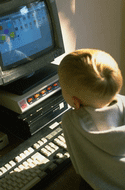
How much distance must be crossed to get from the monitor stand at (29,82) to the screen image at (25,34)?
0.09 metres

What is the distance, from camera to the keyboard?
2.53ft

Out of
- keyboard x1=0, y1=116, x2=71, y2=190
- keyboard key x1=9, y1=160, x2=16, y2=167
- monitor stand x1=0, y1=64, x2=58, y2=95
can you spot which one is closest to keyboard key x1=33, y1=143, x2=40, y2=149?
keyboard x1=0, y1=116, x2=71, y2=190

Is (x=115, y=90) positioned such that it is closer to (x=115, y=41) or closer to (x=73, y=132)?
(x=73, y=132)

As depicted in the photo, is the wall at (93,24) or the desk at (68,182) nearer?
the desk at (68,182)

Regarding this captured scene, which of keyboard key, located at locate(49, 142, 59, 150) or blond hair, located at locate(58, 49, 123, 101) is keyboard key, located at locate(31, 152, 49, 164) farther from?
blond hair, located at locate(58, 49, 123, 101)

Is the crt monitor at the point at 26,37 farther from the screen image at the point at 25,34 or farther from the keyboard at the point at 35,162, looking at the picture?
the keyboard at the point at 35,162

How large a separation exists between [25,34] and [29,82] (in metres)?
0.19

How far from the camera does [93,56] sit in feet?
2.13

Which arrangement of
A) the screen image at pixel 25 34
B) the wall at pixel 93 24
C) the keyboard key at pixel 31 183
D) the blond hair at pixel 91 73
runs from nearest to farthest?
the blond hair at pixel 91 73
the keyboard key at pixel 31 183
the screen image at pixel 25 34
the wall at pixel 93 24

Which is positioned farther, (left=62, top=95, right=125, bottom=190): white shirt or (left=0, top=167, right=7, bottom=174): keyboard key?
(left=0, top=167, right=7, bottom=174): keyboard key

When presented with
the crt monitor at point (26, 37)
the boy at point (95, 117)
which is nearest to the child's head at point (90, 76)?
the boy at point (95, 117)

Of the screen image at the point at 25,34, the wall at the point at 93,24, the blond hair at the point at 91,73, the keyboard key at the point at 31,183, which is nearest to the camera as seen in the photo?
the blond hair at the point at 91,73

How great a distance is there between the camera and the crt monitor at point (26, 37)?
85 centimetres

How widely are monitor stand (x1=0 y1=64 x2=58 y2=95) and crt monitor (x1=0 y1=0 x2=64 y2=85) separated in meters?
0.05
